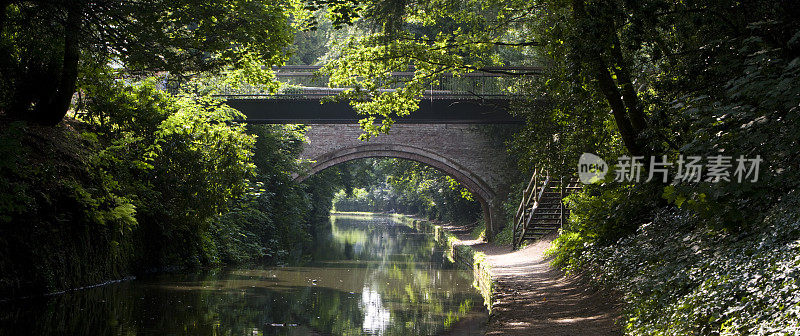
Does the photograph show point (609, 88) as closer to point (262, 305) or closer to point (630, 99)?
point (630, 99)

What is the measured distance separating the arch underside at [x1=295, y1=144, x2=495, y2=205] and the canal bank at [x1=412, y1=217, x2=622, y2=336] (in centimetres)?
780

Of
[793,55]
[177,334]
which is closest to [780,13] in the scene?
[793,55]

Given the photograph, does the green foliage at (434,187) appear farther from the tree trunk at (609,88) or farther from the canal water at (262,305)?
the tree trunk at (609,88)

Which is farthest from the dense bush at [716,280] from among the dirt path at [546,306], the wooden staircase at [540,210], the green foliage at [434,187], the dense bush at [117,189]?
the green foliage at [434,187]

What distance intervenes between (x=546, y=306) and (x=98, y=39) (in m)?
6.53

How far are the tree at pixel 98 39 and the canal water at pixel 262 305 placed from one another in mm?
2904

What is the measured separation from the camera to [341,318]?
9164 millimetres

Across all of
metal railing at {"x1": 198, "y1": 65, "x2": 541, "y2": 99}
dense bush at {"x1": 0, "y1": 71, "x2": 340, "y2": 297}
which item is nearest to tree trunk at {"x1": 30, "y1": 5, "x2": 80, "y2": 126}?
dense bush at {"x1": 0, "y1": 71, "x2": 340, "y2": 297}

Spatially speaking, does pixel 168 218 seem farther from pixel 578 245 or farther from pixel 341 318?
pixel 578 245

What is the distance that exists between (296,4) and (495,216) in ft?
40.5

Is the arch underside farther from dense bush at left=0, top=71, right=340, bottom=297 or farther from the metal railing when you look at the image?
dense bush at left=0, top=71, right=340, bottom=297

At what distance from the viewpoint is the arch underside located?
2291cm

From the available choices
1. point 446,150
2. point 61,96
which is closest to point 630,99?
point 61,96

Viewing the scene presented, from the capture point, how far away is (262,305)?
977 cm
